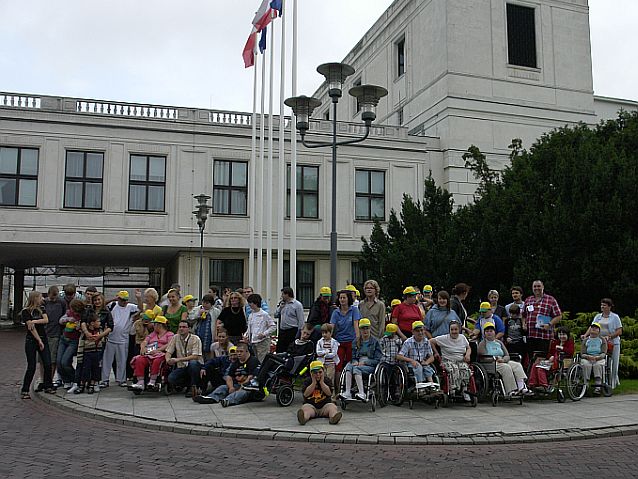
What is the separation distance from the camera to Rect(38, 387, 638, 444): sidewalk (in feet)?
29.5

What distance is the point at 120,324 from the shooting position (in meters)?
13.2

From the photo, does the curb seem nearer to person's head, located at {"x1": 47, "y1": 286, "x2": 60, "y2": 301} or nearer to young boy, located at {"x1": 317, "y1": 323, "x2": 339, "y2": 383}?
young boy, located at {"x1": 317, "y1": 323, "x2": 339, "y2": 383}

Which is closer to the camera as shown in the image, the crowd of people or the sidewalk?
the sidewalk

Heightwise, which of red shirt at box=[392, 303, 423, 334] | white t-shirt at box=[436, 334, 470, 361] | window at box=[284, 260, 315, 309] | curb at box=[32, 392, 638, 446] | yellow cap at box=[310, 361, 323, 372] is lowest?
curb at box=[32, 392, 638, 446]

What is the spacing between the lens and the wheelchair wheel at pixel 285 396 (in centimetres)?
1115

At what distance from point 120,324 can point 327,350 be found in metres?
4.60

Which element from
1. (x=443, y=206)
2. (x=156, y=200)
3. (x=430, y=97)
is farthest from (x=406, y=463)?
(x=430, y=97)

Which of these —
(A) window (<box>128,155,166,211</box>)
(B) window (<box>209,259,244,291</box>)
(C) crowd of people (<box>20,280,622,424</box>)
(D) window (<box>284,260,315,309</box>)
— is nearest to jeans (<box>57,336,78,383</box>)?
(C) crowd of people (<box>20,280,622,424</box>)

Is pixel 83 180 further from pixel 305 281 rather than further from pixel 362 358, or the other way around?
pixel 362 358

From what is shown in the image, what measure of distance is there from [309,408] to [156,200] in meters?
→ 23.9

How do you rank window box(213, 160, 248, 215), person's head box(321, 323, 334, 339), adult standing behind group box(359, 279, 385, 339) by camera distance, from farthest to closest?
1. window box(213, 160, 248, 215)
2. adult standing behind group box(359, 279, 385, 339)
3. person's head box(321, 323, 334, 339)

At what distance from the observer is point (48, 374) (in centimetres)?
1259

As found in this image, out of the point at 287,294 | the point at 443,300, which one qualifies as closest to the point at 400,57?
the point at 287,294

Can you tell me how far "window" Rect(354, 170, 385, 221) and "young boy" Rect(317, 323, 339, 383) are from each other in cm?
2397
